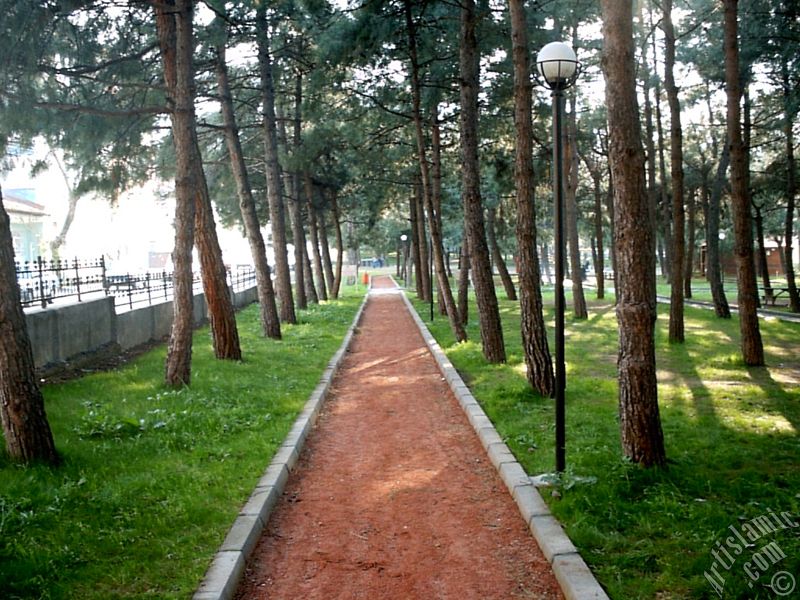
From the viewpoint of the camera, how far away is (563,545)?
4.37m

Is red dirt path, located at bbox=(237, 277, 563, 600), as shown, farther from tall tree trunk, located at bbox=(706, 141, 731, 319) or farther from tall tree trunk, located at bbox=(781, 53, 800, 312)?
tall tree trunk, located at bbox=(706, 141, 731, 319)

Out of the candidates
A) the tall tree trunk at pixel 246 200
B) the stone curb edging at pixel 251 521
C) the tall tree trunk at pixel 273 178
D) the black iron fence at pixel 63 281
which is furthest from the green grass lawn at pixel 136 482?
the tall tree trunk at pixel 273 178

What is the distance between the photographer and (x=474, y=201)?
37.6ft

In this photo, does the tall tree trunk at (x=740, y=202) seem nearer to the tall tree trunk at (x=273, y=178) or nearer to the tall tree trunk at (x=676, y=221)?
the tall tree trunk at (x=676, y=221)

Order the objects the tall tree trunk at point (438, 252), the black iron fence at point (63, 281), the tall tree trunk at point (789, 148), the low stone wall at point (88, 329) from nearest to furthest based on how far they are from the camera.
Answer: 1. the low stone wall at point (88, 329)
2. the black iron fence at point (63, 281)
3. the tall tree trunk at point (438, 252)
4. the tall tree trunk at point (789, 148)

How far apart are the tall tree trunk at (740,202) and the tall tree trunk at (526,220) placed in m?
3.37

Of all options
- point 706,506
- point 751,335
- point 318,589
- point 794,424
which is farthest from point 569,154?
point 318,589

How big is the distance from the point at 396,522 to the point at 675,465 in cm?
230

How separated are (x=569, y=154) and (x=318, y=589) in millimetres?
17389

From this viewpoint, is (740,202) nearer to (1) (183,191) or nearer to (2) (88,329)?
(1) (183,191)

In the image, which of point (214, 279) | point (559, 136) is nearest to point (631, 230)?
point (559, 136)

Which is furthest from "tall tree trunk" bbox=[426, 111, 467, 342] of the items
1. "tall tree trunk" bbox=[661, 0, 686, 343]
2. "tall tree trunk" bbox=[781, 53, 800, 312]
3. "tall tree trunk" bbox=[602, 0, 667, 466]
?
"tall tree trunk" bbox=[602, 0, 667, 466]

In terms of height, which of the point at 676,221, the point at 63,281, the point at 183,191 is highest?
the point at 183,191

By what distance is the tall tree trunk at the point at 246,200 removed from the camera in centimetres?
1425
